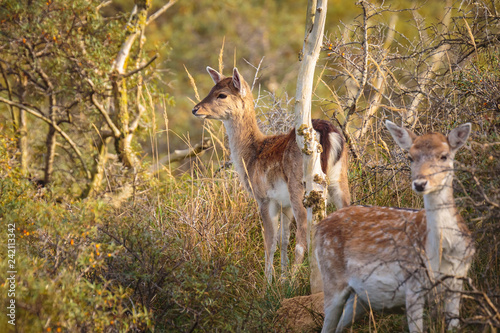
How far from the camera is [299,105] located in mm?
5238

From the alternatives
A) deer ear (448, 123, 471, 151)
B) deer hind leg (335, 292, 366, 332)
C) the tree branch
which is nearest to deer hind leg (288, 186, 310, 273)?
deer hind leg (335, 292, 366, 332)

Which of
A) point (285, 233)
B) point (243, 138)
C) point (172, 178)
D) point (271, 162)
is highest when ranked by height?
point (243, 138)

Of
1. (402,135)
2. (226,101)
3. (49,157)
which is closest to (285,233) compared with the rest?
(226,101)

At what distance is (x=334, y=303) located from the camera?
4.25 meters

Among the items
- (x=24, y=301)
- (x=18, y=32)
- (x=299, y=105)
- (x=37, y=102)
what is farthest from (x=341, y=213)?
(x=37, y=102)

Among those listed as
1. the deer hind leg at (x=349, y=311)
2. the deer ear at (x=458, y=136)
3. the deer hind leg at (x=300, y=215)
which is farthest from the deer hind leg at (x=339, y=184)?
the deer ear at (x=458, y=136)

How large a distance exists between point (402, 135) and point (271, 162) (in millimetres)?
2435

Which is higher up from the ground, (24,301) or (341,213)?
(341,213)

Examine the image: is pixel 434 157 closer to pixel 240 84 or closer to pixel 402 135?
pixel 402 135

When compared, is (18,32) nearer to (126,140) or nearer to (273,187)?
(126,140)

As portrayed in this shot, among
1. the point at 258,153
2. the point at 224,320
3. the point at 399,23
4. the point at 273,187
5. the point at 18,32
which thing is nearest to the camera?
the point at 224,320

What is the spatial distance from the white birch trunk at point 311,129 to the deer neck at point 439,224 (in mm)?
1408

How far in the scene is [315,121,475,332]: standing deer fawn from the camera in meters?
3.77

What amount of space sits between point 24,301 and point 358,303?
2.22 meters
